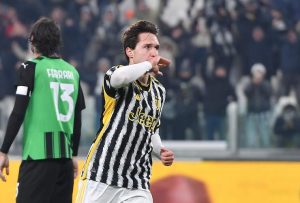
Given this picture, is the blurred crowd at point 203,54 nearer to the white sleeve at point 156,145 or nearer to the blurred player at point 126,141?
the white sleeve at point 156,145

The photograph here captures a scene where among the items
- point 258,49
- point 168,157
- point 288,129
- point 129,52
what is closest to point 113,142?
point 168,157

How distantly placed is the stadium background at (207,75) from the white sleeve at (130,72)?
3242mm

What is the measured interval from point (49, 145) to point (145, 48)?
1113 millimetres

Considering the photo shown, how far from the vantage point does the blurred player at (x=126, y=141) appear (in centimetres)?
491

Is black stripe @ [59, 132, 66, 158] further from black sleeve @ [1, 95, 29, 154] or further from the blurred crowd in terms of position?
the blurred crowd

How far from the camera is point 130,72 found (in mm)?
4609

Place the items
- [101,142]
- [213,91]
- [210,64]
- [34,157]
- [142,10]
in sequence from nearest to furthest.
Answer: [101,142], [34,157], [213,91], [210,64], [142,10]

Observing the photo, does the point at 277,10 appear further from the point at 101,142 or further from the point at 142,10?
the point at 101,142

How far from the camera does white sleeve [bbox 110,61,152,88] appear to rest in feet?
15.1

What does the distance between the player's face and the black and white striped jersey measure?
0.18 meters

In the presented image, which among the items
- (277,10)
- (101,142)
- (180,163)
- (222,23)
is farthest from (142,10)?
(101,142)

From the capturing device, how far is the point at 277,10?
1129 cm

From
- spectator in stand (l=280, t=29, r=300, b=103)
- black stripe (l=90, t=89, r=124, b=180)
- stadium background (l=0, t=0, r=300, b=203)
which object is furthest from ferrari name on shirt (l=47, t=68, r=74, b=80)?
spectator in stand (l=280, t=29, r=300, b=103)

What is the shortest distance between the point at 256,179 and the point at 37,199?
2865 mm
